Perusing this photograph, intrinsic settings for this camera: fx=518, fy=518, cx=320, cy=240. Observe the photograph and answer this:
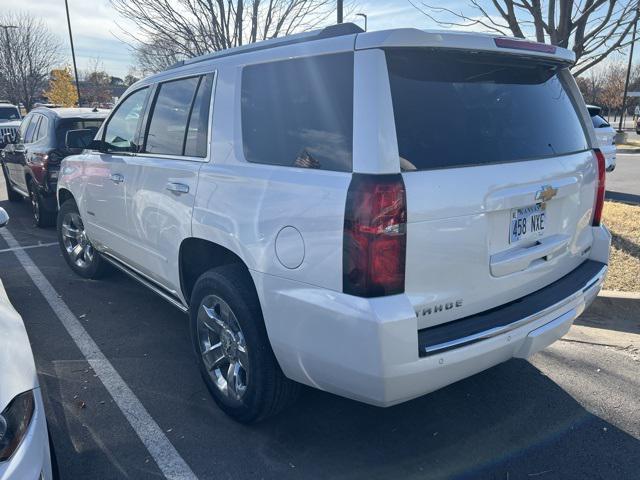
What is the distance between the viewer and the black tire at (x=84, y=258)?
17.7ft

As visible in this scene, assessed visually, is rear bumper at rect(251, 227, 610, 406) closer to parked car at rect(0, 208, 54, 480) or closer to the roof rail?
parked car at rect(0, 208, 54, 480)

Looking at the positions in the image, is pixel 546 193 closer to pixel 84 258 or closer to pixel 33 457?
pixel 33 457

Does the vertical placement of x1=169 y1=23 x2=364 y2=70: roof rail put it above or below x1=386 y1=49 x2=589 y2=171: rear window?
above

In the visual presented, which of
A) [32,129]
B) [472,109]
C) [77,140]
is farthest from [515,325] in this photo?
[32,129]

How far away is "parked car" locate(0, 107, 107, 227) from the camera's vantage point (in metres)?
7.48

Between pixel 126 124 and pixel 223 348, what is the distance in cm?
229

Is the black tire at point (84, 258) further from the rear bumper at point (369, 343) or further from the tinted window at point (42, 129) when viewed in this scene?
the rear bumper at point (369, 343)

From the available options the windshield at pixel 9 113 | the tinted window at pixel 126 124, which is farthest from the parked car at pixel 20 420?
the windshield at pixel 9 113

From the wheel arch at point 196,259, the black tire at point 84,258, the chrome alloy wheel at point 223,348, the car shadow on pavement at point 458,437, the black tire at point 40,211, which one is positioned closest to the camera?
the car shadow on pavement at point 458,437

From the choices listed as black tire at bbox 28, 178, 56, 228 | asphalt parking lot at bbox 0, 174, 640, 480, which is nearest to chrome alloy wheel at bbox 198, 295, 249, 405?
asphalt parking lot at bbox 0, 174, 640, 480

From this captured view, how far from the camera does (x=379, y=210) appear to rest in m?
2.10

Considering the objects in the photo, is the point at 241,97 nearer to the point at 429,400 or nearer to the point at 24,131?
the point at 429,400

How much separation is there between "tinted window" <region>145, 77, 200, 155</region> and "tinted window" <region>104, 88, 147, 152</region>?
0.28 meters

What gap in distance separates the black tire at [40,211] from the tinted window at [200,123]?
560cm
